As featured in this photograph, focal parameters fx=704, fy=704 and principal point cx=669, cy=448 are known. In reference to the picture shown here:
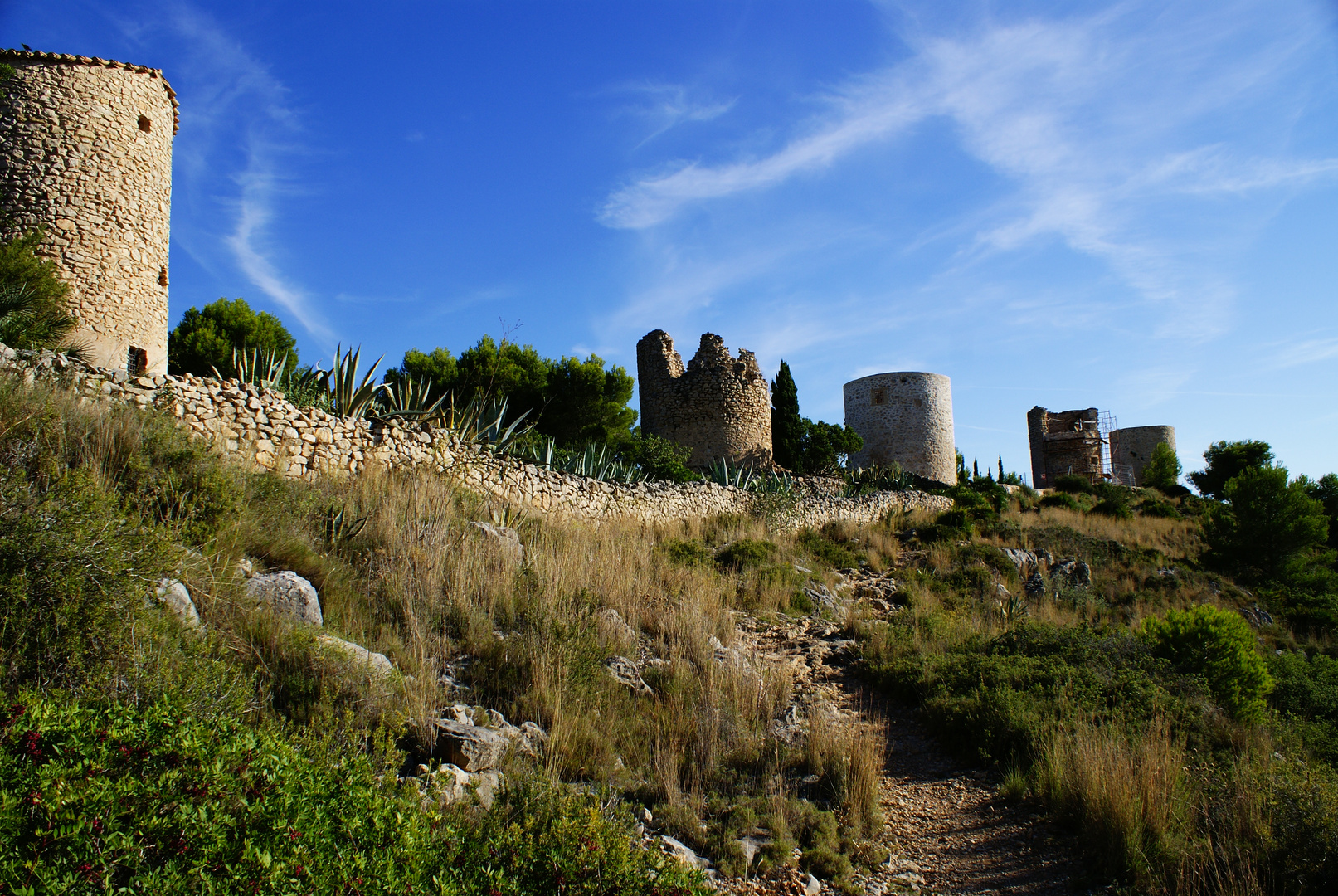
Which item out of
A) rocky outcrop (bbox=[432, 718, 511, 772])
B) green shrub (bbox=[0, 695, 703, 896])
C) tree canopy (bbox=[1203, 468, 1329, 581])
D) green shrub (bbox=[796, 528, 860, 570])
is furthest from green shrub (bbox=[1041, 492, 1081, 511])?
green shrub (bbox=[0, 695, 703, 896])

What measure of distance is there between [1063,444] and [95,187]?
3829 cm

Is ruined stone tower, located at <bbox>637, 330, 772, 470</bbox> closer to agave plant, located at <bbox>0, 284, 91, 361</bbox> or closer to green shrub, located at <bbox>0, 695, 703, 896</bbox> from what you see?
agave plant, located at <bbox>0, 284, 91, 361</bbox>

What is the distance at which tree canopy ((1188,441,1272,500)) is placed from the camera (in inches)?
1361

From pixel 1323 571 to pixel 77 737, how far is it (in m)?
22.6

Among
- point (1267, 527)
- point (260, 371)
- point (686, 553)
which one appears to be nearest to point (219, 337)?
point (260, 371)

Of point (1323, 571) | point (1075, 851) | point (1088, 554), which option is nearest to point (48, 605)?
point (1075, 851)

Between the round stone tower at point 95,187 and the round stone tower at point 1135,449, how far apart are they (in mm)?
43913

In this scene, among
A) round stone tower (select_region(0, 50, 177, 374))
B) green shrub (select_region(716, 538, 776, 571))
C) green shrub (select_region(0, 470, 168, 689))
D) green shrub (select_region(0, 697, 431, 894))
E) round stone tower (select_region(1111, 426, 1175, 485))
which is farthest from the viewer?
round stone tower (select_region(1111, 426, 1175, 485))

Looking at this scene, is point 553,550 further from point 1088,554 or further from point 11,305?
point 1088,554

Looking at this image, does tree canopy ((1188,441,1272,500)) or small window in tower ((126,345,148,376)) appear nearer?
small window in tower ((126,345,148,376))

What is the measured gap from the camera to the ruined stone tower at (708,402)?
2284 cm

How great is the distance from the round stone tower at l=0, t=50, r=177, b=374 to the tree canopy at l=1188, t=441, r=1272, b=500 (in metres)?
42.3

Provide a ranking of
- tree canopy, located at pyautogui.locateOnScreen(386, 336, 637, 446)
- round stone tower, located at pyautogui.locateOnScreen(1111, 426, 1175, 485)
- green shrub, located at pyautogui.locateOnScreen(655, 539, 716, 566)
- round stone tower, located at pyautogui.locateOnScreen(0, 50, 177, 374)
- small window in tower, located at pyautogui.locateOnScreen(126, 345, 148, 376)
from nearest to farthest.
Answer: green shrub, located at pyautogui.locateOnScreen(655, 539, 716, 566)
round stone tower, located at pyautogui.locateOnScreen(0, 50, 177, 374)
small window in tower, located at pyautogui.locateOnScreen(126, 345, 148, 376)
tree canopy, located at pyautogui.locateOnScreen(386, 336, 637, 446)
round stone tower, located at pyautogui.locateOnScreen(1111, 426, 1175, 485)

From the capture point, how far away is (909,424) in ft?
96.7
